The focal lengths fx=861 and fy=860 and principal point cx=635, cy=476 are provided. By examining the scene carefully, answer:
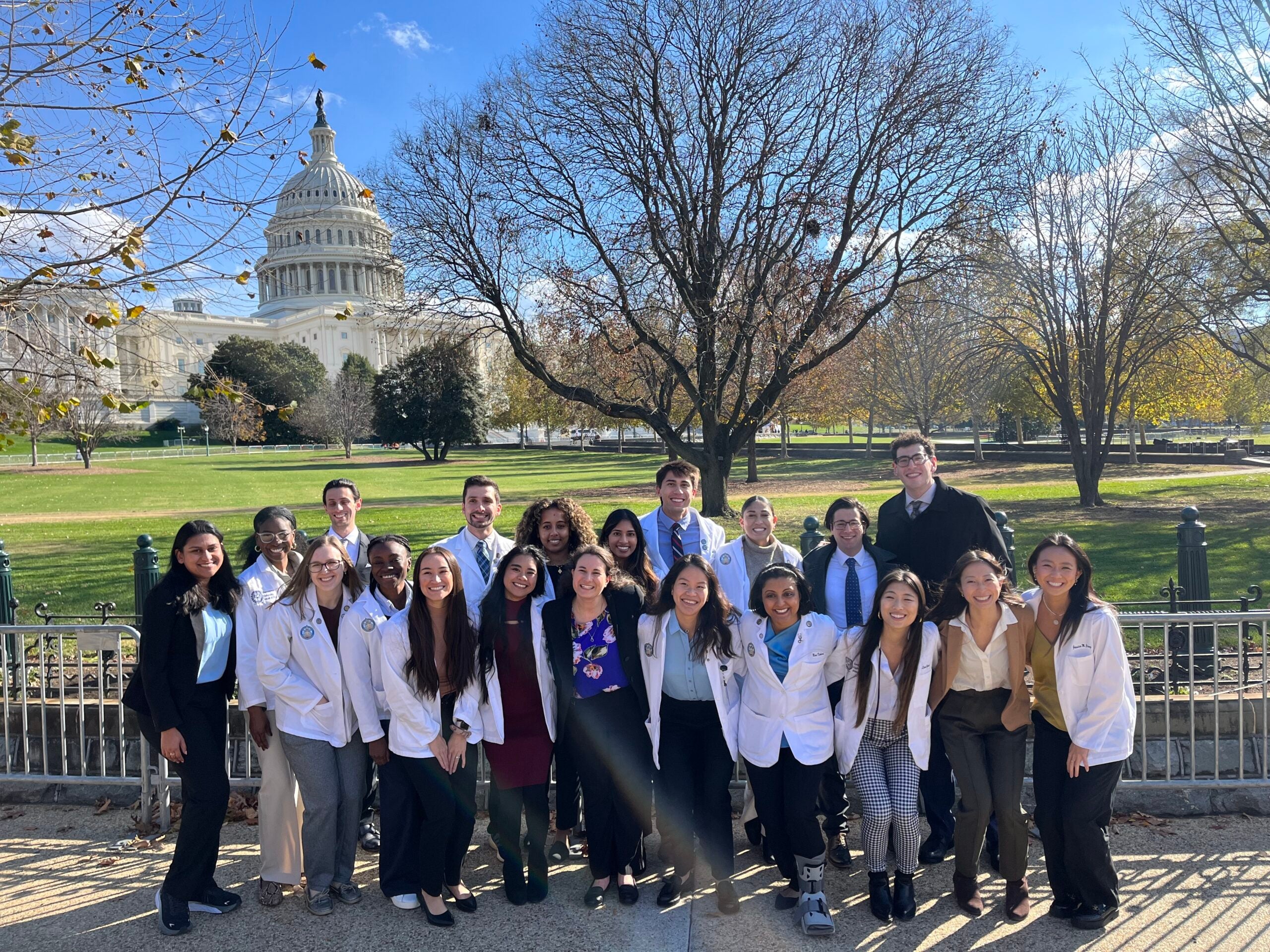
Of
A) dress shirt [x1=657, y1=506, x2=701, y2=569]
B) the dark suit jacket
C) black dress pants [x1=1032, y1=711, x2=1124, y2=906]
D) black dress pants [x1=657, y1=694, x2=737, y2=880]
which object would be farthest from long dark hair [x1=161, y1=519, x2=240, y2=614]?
black dress pants [x1=1032, y1=711, x2=1124, y2=906]

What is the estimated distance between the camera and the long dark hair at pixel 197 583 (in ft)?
13.2

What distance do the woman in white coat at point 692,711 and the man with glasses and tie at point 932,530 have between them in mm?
1151

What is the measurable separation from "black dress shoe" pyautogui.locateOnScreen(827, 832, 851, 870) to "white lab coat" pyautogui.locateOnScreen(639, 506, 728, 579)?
1.64 meters

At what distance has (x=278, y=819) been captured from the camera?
4059 millimetres

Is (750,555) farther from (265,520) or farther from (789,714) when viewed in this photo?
(265,520)

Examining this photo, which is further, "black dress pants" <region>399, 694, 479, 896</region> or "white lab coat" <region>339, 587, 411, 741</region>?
"white lab coat" <region>339, 587, 411, 741</region>

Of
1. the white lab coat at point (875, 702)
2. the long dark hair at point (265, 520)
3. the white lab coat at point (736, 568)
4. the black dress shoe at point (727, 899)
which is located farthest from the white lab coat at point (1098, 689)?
the long dark hair at point (265, 520)

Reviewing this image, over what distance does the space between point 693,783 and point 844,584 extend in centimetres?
131

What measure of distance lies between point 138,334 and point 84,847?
4.11m

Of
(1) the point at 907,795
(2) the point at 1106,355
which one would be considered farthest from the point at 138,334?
(2) the point at 1106,355

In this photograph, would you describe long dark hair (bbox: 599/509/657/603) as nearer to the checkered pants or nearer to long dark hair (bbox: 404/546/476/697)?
long dark hair (bbox: 404/546/476/697)

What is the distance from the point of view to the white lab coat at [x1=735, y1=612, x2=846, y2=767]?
3.94 m

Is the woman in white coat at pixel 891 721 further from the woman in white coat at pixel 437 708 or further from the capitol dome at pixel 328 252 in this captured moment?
the capitol dome at pixel 328 252

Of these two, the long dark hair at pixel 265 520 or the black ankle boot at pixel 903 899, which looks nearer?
the black ankle boot at pixel 903 899
